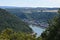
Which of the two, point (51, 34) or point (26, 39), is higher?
point (51, 34)

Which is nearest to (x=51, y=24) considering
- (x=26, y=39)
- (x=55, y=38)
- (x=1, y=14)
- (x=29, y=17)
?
(x=55, y=38)

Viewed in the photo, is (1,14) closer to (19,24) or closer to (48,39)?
(19,24)

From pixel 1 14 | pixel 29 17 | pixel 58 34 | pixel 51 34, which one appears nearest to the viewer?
pixel 58 34

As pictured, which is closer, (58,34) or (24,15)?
(58,34)

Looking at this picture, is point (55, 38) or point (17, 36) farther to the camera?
point (17, 36)

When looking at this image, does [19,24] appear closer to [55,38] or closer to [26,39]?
[26,39]

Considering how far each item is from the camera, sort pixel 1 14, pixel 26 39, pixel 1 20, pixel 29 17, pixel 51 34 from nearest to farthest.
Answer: pixel 51 34 → pixel 26 39 → pixel 1 20 → pixel 1 14 → pixel 29 17

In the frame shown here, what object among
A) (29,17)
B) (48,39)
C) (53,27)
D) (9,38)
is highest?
(53,27)

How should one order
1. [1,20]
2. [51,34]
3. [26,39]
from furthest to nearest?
[1,20] → [26,39] → [51,34]

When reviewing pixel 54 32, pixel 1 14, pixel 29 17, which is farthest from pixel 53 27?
pixel 29 17
